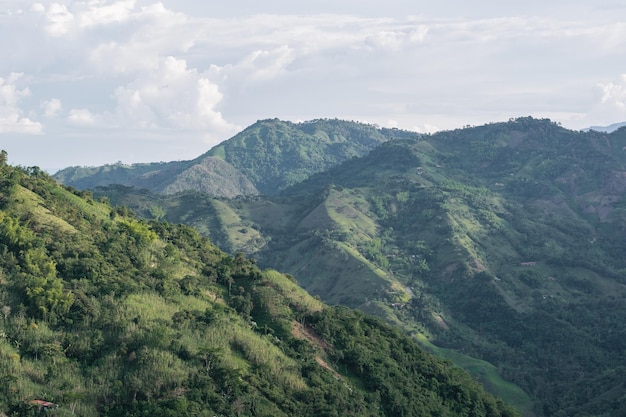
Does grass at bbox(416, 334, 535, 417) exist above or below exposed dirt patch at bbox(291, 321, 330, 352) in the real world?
below

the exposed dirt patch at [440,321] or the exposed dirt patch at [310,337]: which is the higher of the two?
the exposed dirt patch at [310,337]

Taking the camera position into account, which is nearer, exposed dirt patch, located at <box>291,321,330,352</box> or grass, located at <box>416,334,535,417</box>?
exposed dirt patch, located at <box>291,321,330,352</box>

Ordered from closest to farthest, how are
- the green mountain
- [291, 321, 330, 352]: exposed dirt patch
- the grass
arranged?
the green mountain
[291, 321, 330, 352]: exposed dirt patch
the grass

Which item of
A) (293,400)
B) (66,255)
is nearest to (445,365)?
(293,400)

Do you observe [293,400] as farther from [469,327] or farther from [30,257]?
[469,327]

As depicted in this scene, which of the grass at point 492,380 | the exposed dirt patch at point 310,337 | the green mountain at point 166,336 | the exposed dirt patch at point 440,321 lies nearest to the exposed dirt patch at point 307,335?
the exposed dirt patch at point 310,337

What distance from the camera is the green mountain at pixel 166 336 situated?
57594 mm

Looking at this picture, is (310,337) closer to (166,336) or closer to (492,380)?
(166,336)

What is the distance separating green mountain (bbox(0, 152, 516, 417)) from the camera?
57.6m

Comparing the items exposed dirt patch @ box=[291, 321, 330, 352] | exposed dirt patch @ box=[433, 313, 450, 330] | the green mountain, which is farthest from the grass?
exposed dirt patch @ box=[291, 321, 330, 352]

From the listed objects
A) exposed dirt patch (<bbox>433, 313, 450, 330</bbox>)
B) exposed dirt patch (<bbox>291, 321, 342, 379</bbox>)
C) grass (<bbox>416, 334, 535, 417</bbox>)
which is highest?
exposed dirt patch (<bbox>291, 321, 342, 379</bbox>)

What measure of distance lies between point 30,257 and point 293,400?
3059cm

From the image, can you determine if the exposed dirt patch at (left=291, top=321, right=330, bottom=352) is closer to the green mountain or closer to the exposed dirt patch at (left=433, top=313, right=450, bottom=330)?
the green mountain

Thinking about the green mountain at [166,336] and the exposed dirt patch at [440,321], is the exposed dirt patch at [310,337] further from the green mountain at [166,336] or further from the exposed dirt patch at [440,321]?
the exposed dirt patch at [440,321]
